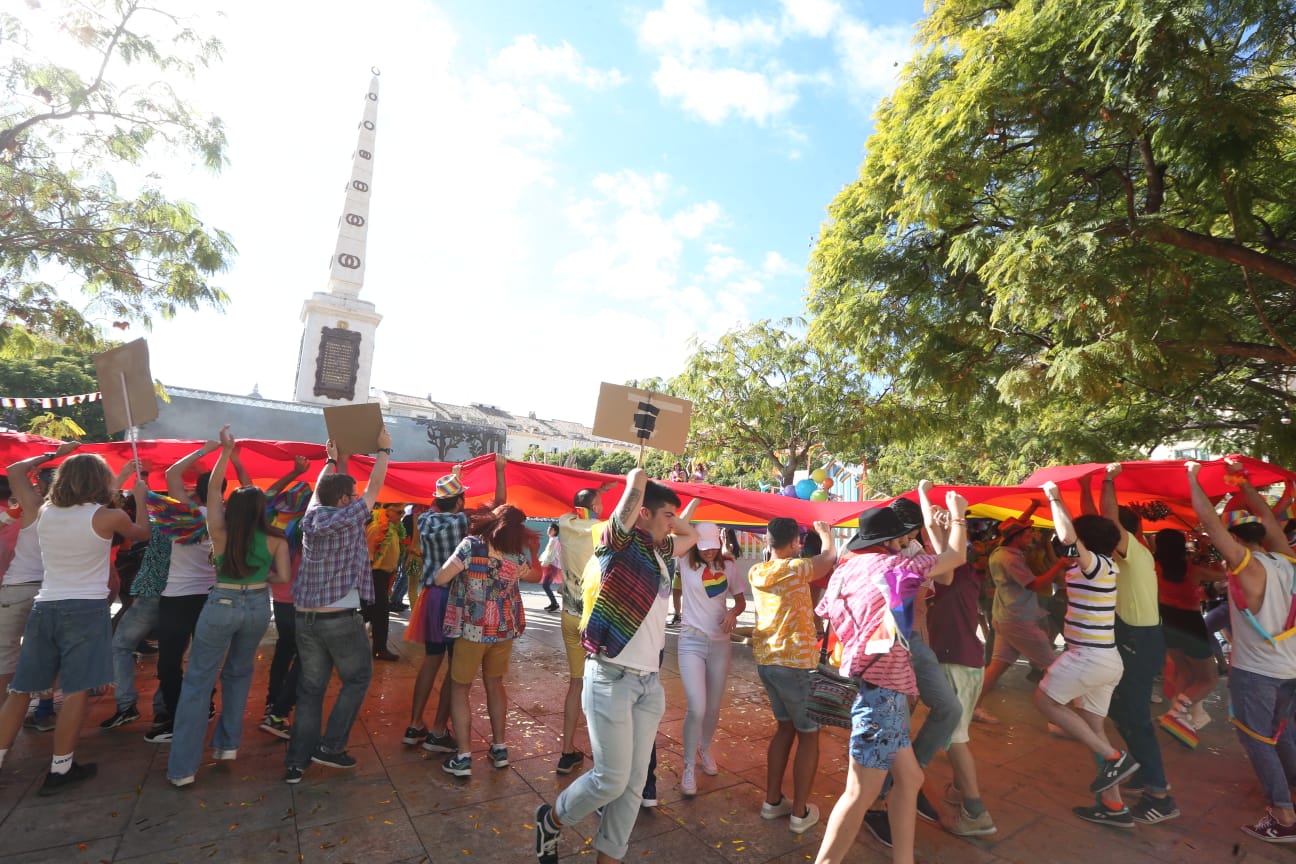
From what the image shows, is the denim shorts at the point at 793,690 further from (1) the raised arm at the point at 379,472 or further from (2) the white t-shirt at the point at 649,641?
(1) the raised arm at the point at 379,472

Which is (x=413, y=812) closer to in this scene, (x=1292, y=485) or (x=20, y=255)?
(x=1292, y=485)

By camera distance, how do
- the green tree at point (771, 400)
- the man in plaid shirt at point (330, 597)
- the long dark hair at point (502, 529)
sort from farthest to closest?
the green tree at point (771, 400)
the long dark hair at point (502, 529)
the man in plaid shirt at point (330, 597)

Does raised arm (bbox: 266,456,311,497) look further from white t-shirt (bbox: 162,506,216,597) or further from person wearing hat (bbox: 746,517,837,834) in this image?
person wearing hat (bbox: 746,517,837,834)

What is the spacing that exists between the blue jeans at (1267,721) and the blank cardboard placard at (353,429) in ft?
18.5

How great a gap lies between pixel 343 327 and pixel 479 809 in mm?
21102

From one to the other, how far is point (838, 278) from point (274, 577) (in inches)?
264

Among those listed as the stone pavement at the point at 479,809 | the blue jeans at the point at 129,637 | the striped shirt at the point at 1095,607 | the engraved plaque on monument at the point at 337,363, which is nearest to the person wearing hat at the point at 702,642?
the stone pavement at the point at 479,809

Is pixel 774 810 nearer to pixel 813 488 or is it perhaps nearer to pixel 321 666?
pixel 321 666

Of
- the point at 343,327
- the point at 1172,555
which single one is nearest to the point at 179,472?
the point at 1172,555

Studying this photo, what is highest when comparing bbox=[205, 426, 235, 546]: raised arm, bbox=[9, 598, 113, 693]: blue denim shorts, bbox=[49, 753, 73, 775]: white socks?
bbox=[205, 426, 235, 546]: raised arm

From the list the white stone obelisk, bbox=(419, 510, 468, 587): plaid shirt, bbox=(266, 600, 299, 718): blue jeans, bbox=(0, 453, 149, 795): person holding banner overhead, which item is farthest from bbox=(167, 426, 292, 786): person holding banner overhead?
the white stone obelisk

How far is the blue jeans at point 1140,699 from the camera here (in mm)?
3973

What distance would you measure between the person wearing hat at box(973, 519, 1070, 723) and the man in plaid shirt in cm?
495

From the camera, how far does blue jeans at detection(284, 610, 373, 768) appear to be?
3.77m
